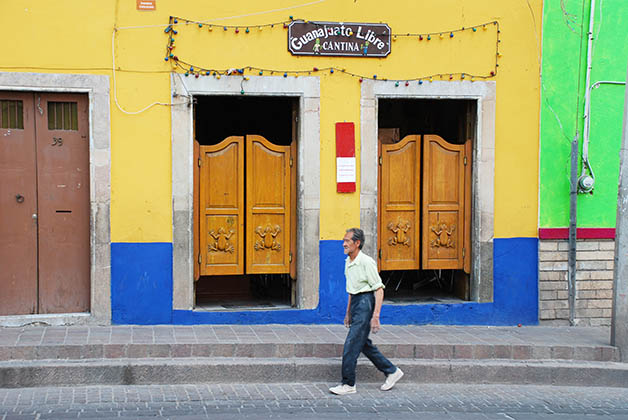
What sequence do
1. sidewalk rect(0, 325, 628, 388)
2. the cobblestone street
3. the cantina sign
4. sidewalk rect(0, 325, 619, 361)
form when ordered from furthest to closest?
the cantina sign < sidewalk rect(0, 325, 619, 361) < sidewalk rect(0, 325, 628, 388) < the cobblestone street

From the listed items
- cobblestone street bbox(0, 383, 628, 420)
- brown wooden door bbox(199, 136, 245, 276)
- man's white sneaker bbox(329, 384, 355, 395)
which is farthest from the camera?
brown wooden door bbox(199, 136, 245, 276)

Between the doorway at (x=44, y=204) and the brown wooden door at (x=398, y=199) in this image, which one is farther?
the brown wooden door at (x=398, y=199)

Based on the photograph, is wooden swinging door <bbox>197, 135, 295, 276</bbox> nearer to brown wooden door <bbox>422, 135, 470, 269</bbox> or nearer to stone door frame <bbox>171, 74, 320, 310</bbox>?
stone door frame <bbox>171, 74, 320, 310</bbox>

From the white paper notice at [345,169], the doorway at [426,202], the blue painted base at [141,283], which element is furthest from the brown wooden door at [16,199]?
the doorway at [426,202]

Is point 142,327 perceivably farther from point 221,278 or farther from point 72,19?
point 72,19

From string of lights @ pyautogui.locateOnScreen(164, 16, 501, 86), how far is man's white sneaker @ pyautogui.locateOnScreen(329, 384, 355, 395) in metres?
3.80

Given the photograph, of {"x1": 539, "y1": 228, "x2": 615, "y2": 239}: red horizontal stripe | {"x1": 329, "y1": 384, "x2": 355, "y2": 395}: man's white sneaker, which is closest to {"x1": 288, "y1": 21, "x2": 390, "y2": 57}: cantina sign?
{"x1": 539, "y1": 228, "x2": 615, "y2": 239}: red horizontal stripe

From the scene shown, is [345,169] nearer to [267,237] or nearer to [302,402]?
[267,237]

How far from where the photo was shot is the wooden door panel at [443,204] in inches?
386

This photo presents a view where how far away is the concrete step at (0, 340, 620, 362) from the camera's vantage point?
25.0ft

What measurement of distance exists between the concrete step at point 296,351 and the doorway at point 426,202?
5.21 ft

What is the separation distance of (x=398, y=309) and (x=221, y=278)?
2.45 metres

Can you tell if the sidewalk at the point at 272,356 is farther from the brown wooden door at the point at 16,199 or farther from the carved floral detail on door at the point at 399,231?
the carved floral detail on door at the point at 399,231

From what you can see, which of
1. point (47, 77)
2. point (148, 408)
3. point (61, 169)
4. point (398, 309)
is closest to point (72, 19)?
point (47, 77)
